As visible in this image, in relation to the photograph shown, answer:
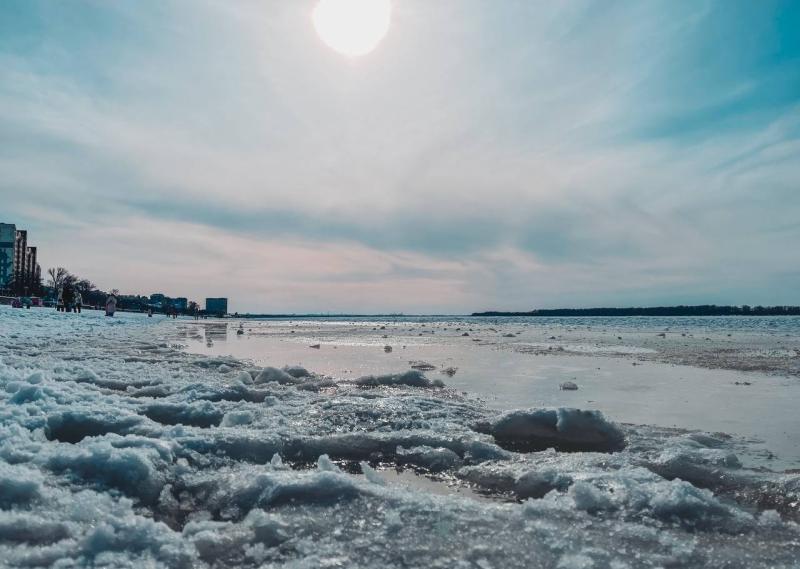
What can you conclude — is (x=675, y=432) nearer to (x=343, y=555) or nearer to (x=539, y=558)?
(x=539, y=558)

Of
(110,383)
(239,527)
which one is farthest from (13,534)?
(110,383)

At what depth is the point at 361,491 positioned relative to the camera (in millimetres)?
3488

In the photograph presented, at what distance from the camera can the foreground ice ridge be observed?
2727 millimetres

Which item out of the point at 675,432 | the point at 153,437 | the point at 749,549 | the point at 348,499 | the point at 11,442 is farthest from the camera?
the point at 675,432

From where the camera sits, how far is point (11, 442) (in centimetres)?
394

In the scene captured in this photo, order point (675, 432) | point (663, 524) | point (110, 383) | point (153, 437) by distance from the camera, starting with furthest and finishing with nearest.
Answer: point (110, 383) → point (675, 432) → point (153, 437) → point (663, 524)

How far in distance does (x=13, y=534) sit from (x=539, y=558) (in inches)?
104

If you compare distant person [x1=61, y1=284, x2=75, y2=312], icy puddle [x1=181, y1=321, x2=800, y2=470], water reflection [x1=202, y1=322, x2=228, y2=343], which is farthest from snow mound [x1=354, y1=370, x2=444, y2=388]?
distant person [x1=61, y1=284, x2=75, y2=312]

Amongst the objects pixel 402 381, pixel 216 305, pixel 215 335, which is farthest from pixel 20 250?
pixel 402 381

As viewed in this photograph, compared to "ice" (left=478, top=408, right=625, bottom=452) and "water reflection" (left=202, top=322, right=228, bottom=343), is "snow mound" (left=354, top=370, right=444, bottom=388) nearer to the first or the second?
"ice" (left=478, top=408, right=625, bottom=452)

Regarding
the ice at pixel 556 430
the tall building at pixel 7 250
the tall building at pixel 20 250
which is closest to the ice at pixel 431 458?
the ice at pixel 556 430

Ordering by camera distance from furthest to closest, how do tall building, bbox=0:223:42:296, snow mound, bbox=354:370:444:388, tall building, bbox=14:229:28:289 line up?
tall building, bbox=14:229:28:289 < tall building, bbox=0:223:42:296 < snow mound, bbox=354:370:444:388

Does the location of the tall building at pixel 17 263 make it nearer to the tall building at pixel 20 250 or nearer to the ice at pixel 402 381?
the tall building at pixel 20 250

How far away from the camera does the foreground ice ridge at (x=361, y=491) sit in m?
2.73
